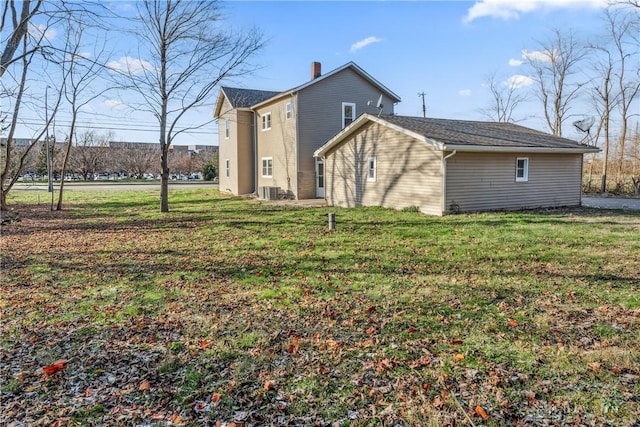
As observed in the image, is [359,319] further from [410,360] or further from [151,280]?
[151,280]

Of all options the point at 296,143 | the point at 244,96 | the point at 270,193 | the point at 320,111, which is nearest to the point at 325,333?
the point at 296,143

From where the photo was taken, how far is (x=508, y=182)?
48.3ft

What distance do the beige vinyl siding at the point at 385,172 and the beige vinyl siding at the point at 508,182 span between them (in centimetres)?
73

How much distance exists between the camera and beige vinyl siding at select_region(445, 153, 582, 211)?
13.5 metres

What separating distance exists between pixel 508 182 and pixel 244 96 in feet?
56.6

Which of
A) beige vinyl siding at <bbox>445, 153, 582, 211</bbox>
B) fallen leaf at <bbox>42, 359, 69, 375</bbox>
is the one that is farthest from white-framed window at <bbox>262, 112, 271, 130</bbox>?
fallen leaf at <bbox>42, 359, 69, 375</bbox>

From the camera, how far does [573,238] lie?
918 cm

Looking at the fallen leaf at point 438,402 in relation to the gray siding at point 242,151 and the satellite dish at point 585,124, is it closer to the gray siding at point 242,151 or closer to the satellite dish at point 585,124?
the satellite dish at point 585,124

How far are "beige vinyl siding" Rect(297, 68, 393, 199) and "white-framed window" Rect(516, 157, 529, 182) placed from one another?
8.55m

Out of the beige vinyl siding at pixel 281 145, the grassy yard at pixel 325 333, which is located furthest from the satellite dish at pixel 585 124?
the beige vinyl siding at pixel 281 145

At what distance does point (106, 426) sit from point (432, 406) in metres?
2.28

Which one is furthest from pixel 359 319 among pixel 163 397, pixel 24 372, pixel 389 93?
pixel 389 93

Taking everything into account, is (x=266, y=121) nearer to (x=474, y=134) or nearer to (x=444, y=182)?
(x=474, y=134)

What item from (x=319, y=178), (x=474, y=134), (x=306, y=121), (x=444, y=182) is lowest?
(x=444, y=182)
